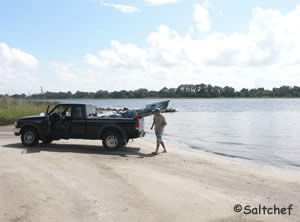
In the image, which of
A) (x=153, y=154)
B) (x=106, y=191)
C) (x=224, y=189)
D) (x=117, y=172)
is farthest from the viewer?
(x=153, y=154)

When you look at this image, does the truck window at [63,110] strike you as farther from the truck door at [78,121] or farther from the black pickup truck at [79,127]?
the truck door at [78,121]

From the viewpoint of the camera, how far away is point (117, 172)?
10539 millimetres

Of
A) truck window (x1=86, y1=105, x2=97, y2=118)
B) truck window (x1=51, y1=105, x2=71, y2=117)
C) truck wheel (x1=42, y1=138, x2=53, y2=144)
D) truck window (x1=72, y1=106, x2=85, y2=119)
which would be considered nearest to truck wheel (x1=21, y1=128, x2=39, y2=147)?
truck wheel (x1=42, y1=138, x2=53, y2=144)

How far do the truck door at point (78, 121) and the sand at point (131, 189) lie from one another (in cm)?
172

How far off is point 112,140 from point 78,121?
1.57m

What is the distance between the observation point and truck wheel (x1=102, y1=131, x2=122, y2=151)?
49.0 feet

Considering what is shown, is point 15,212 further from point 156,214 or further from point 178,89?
point 178,89

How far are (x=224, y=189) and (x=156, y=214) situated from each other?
2665 millimetres

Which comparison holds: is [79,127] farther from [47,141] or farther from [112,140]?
[47,141]

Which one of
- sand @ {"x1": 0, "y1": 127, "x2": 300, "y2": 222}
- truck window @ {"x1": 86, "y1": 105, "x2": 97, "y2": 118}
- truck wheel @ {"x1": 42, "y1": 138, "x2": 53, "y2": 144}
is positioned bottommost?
sand @ {"x1": 0, "y1": 127, "x2": 300, "y2": 222}

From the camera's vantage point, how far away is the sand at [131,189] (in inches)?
271

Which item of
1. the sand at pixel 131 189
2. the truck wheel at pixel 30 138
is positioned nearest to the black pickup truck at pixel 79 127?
the truck wheel at pixel 30 138

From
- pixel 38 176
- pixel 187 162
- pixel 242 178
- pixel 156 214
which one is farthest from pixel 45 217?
pixel 187 162

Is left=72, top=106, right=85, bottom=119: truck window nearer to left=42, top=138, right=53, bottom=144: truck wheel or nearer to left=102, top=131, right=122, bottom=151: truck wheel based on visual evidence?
left=102, top=131, right=122, bottom=151: truck wheel
